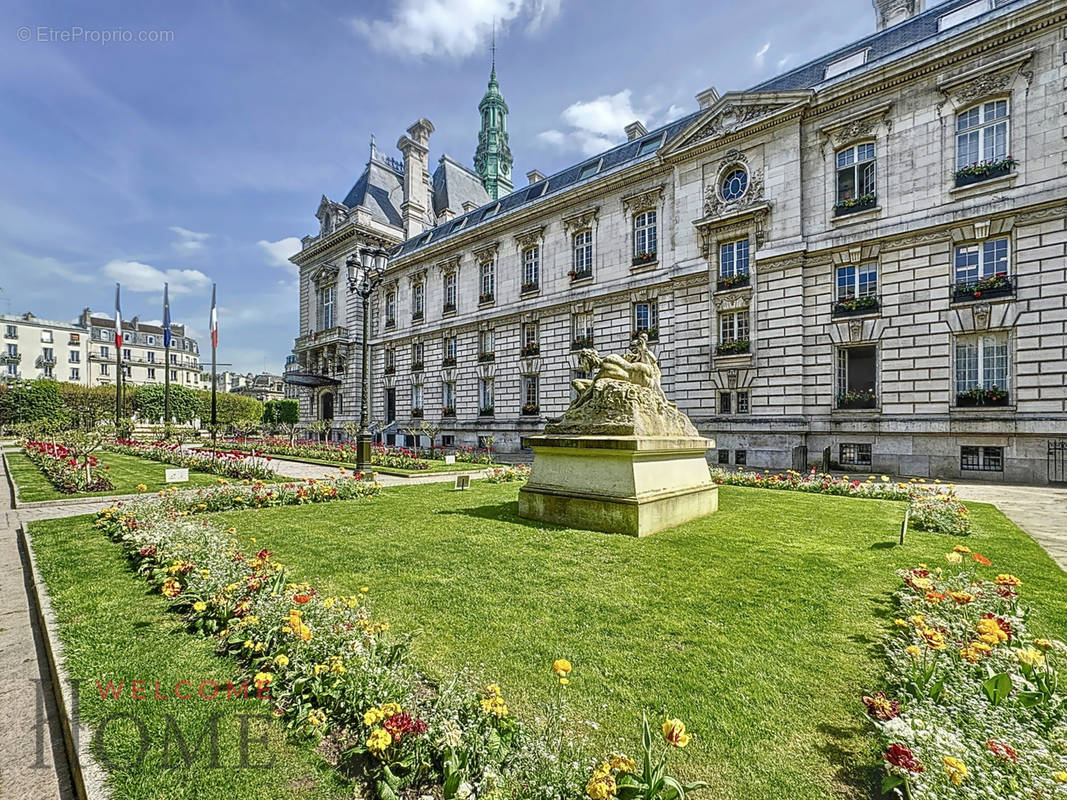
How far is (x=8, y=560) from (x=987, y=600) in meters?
10.7

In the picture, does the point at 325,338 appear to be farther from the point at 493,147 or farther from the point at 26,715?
the point at 26,715

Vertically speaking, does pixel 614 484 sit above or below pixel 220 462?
above

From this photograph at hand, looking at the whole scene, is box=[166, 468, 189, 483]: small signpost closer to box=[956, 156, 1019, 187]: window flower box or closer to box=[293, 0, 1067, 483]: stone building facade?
box=[293, 0, 1067, 483]: stone building facade

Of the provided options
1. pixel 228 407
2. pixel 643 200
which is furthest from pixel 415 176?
pixel 228 407

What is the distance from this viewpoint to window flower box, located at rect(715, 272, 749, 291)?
2053 cm

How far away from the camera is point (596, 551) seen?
19.7 ft

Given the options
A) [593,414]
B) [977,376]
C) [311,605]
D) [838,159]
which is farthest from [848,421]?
[311,605]

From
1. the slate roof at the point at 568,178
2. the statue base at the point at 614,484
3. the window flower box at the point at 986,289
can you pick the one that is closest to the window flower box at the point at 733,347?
the window flower box at the point at 986,289

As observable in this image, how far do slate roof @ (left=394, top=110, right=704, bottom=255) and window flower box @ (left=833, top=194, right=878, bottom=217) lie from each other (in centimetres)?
776

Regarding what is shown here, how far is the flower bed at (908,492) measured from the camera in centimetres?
741

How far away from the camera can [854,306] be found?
59.9 feet

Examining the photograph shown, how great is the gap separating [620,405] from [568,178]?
25.9m

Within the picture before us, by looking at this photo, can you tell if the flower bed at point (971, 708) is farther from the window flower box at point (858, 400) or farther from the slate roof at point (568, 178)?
the slate roof at point (568, 178)

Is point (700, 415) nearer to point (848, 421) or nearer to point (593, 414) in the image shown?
point (848, 421)
